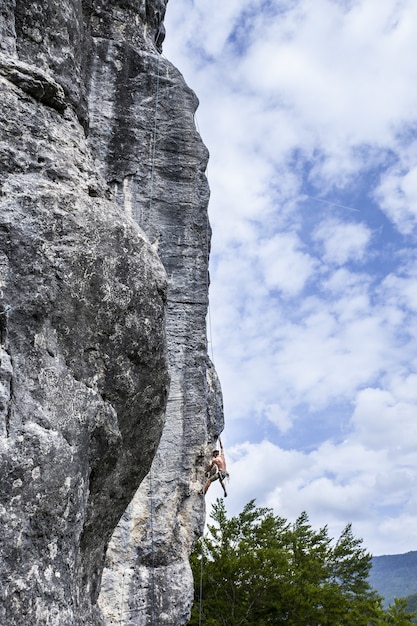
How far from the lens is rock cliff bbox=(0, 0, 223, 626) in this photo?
4230 millimetres

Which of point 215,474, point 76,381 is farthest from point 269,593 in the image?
point 76,381

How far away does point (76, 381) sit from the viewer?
15.7ft

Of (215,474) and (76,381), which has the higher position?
(215,474)

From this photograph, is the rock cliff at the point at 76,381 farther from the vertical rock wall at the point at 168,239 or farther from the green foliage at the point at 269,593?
the green foliage at the point at 269,593

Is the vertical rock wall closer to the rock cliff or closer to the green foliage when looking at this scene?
the rock cliff

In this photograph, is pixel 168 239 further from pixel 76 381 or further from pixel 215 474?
pixel 76 381

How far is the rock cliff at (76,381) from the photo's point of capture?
423cm

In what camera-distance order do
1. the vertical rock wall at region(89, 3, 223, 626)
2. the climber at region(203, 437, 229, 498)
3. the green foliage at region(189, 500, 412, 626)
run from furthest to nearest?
1. the green foliage at region(189, 500, 412, 626)
2. the climber at region(203, 437, 229, 498)
3. the vertical rock wall at region(89, 3, 223, 626)

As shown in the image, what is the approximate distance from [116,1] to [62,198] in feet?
17.3

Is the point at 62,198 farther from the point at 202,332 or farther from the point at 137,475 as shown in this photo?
the point at 202,332

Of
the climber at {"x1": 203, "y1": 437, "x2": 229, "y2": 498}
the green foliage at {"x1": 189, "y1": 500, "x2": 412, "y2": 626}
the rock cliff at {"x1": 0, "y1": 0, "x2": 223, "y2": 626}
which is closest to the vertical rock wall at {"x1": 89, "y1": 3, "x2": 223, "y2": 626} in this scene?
the rock cliff at {"x1": 0, "y1": 0, "x2": 223, "y2": 626}

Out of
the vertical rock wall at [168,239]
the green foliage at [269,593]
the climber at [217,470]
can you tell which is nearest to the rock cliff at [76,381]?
the vertical rock wall at [168,239]

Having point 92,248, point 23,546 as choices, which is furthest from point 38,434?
point 92,248

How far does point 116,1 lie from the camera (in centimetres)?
928
